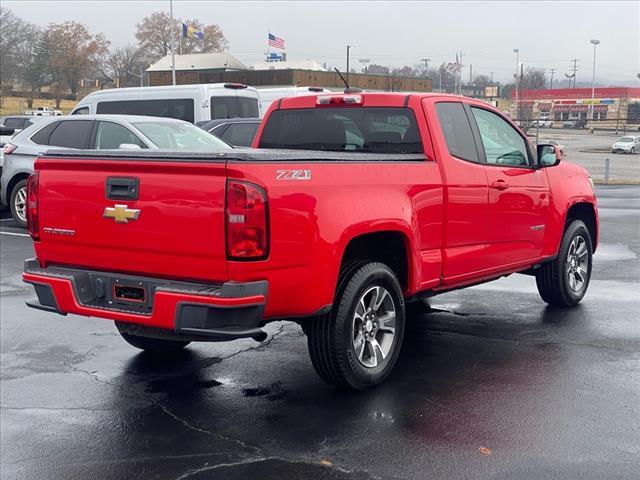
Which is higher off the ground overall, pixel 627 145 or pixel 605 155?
pixel 627 145

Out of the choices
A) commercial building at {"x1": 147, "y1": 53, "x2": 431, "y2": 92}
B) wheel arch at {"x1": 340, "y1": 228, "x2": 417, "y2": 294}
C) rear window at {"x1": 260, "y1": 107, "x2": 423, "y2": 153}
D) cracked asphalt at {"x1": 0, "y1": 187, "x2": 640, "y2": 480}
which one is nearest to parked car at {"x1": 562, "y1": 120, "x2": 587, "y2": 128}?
commercial building at {"x1": 147, "y1": 53, "x2": 431, "y2": 92}

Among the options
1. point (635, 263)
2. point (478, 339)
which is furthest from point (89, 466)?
point (635, 263)

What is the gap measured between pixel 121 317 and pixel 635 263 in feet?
25.4

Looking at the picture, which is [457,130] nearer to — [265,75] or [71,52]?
[265,75]

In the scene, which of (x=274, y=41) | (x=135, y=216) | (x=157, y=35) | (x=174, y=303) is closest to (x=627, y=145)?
(x=274, y=41)

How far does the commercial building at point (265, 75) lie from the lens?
63969mm

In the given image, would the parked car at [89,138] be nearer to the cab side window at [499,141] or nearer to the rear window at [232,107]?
the cab side window at [499,141]

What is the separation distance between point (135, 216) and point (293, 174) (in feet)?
3.12

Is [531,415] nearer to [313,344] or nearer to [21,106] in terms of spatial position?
[313,344]

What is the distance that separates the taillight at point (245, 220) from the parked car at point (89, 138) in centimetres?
618

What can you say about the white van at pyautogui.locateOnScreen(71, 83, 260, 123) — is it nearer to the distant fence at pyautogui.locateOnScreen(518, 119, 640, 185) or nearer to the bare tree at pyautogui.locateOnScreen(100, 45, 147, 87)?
the distant fence at pyautogui.locateOnScreen(518, 119, 640, 185)

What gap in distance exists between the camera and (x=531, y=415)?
4.94m

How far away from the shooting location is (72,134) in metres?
12.6

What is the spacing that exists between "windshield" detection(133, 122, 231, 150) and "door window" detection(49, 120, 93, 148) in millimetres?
1044
